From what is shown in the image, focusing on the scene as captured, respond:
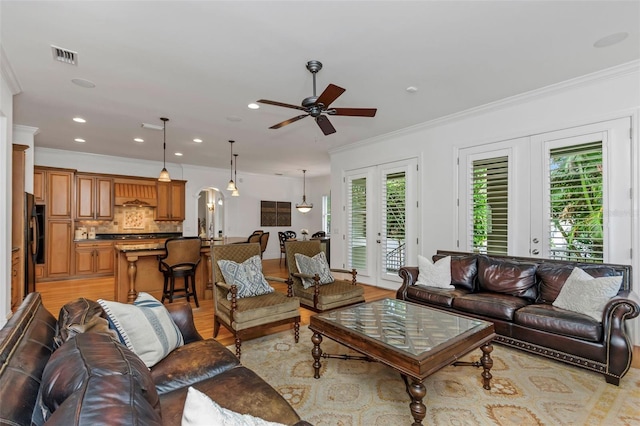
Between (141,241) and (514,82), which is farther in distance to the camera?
(141,241)

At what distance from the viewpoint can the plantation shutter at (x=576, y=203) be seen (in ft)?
11.1

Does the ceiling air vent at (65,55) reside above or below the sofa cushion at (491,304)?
above

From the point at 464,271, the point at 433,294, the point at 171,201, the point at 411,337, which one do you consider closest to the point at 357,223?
the point at 464,271

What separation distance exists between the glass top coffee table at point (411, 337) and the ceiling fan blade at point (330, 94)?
1.94 m

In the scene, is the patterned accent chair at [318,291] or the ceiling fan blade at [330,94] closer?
the ceiling fan blade at [330,94]

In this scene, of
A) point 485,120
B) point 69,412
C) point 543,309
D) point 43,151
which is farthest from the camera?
point 43,151

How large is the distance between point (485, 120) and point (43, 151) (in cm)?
866

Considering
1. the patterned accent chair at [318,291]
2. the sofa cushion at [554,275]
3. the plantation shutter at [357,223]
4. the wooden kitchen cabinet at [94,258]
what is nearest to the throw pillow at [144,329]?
the patterned accent chair at [318,291]

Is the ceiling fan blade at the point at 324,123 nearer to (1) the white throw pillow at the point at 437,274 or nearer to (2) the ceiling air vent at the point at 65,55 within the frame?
(1) the white throw pillow at the point at 437,274

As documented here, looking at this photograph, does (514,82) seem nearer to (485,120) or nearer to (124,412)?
(485,120)

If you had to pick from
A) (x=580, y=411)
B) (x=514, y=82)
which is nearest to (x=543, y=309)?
(x=580, y=411)

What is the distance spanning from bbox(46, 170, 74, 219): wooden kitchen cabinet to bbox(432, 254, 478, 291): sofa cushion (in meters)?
7.80

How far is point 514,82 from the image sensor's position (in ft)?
11.4

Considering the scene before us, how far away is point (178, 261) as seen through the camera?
4.41 meters
